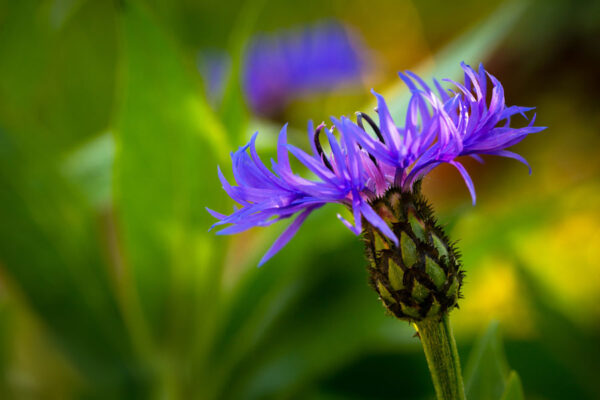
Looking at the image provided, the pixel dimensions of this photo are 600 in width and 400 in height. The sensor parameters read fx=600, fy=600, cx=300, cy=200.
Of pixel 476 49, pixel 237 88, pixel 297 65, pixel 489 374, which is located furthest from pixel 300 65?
pixel 489 374

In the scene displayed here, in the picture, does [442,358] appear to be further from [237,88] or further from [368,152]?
[237,88]

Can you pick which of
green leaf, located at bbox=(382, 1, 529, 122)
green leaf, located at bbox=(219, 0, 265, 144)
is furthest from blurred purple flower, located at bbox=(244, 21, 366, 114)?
green leaf, located at bbox=(219, 0, 265, 144)

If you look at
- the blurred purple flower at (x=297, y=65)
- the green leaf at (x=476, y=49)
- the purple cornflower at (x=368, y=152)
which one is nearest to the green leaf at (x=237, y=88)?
the green leaf at (x=476, y=49)

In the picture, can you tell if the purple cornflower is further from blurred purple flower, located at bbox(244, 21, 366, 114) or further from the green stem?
blurred purple flower, located at bbox(244, 21, 366, 114)

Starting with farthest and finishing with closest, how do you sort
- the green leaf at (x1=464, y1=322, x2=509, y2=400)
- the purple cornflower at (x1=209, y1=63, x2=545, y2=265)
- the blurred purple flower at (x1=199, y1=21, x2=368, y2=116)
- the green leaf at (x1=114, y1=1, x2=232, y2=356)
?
the blurred purple flower at (x1=199, y1=21, x2=368, y2=116), the green leaf at (x1=114, y1=1, x2=232, y2=356), the green leaf at (x1=464, y1=322, x2=509, y2=400), the purple cornflower at (x1=209, y1=63, x2=545, y2=265)

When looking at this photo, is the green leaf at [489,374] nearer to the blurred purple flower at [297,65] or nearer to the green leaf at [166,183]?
the green leaf at [166,183]
